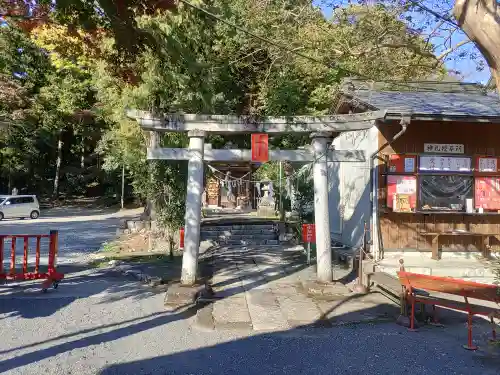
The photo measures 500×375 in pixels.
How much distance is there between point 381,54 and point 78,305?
8367 mm

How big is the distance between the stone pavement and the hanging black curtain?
11.0 ft

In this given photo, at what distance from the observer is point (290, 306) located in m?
7.96

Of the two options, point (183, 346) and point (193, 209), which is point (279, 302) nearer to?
point (193, 209)

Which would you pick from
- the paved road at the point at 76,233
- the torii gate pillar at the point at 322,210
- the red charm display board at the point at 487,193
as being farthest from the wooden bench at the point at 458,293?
the paved road at the point at 76,233

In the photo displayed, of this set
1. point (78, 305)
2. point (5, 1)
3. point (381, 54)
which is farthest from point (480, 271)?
point (5, 1)

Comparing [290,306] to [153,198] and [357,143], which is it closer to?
[357,143]

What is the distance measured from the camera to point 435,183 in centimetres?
1105

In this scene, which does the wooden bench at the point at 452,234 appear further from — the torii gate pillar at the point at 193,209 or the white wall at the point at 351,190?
the torii gate pillar at the point at 193,209

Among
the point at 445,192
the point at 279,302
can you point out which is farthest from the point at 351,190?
the point at 279,302

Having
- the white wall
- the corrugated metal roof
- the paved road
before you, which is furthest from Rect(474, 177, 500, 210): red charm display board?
the paved road

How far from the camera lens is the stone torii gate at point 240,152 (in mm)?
8812

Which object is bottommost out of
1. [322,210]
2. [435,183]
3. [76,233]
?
[76,233]

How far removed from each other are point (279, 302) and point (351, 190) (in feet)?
19.3

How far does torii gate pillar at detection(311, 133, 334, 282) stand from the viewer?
356 inches
